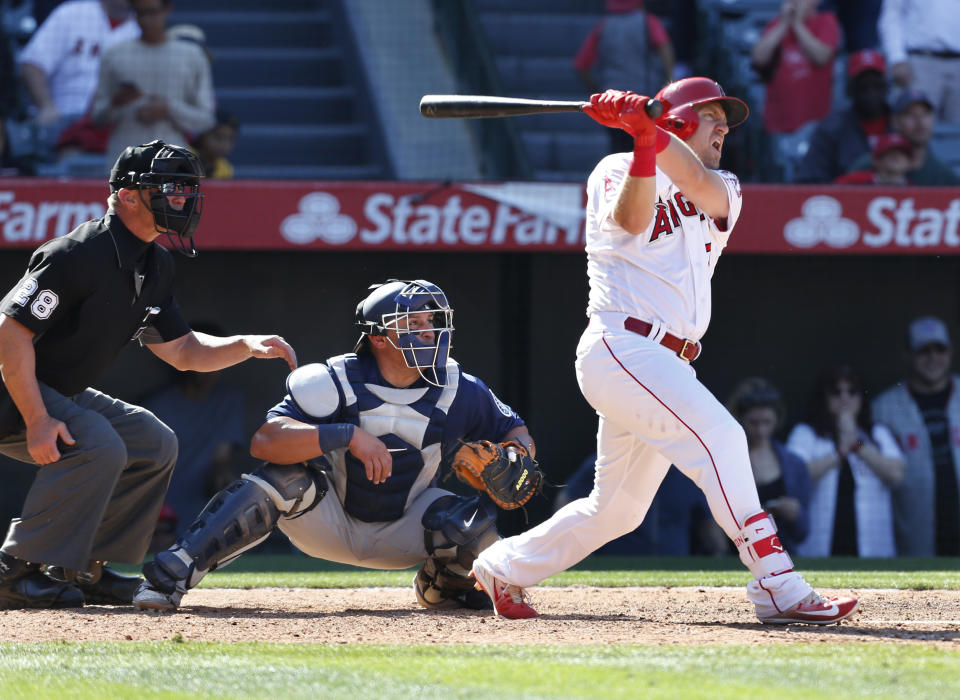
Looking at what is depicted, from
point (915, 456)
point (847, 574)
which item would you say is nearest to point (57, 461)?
point (847, 574)

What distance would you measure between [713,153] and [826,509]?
13.2 ft

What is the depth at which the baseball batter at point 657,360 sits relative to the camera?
3770 millimetres

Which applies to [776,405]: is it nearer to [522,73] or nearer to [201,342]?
[522,73]

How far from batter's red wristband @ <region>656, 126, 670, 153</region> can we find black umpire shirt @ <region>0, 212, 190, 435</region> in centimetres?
173

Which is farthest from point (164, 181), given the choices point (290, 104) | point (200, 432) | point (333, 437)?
point (290, 104)

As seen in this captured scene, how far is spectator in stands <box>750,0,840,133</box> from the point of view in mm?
8766

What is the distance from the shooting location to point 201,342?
15.8ft

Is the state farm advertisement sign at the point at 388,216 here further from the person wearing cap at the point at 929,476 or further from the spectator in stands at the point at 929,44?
the spectator in stands at the point at 929,44

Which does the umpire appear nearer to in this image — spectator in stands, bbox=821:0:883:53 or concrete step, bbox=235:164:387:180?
concrete step, bbox=235:164:387:180

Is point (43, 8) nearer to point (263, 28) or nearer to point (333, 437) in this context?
point (263, 28)

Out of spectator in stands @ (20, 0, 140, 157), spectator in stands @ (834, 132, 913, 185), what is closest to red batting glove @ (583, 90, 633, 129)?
spectator in stands @ (834, 132, 913, 185)

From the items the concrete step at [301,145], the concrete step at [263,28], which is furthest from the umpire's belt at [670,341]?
the concrete step at [263,28]

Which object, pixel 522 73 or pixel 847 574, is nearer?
pixel 847 574

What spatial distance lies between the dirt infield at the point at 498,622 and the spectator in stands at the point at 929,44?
478 centimetres
